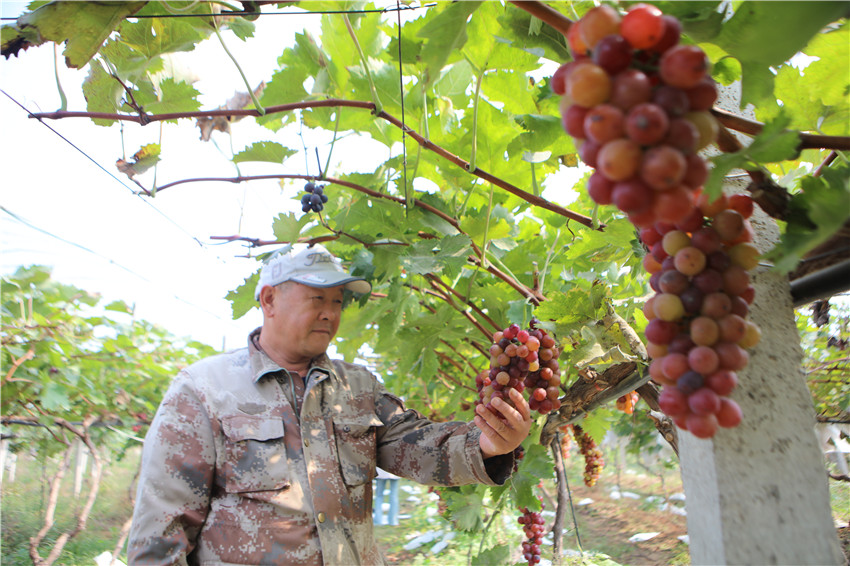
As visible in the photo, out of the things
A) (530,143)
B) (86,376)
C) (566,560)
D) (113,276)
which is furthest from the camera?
(113,276)

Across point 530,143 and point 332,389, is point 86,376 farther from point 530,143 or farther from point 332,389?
point 530,143

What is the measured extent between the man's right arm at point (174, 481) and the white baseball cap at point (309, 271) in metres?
0.58

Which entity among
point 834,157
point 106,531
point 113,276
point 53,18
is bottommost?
point 106,531

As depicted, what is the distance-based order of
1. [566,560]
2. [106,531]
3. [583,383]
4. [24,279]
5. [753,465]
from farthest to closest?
1. [106,531]
2. [24,279]
3. [566,560]
4. [583,383]
5. [753,465]

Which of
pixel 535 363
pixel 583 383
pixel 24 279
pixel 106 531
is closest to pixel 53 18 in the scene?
pixel 535 363

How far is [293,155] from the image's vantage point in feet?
6.44

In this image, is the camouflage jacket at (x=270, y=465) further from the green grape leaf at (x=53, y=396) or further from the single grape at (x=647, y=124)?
the green grape leaf at (x=53, y=396)

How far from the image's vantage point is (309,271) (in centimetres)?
225

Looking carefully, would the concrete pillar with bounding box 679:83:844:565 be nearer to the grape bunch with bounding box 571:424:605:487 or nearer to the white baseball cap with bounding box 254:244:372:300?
the white baseball cap with bounding box 254:244:372:300

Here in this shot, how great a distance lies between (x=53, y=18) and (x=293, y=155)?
2.97 ft

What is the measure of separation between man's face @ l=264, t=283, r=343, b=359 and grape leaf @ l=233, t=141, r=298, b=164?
568 millimetres

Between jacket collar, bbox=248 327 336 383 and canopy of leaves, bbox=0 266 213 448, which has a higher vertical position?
canopy of leaves, bbox=0 266 213 448

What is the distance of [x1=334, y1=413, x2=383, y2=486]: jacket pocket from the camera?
1992mm

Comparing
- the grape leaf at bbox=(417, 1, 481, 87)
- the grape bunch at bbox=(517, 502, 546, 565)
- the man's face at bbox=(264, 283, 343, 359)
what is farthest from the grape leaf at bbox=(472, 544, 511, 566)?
the grape leaf at bbox=(417, 1, 481, 87)
